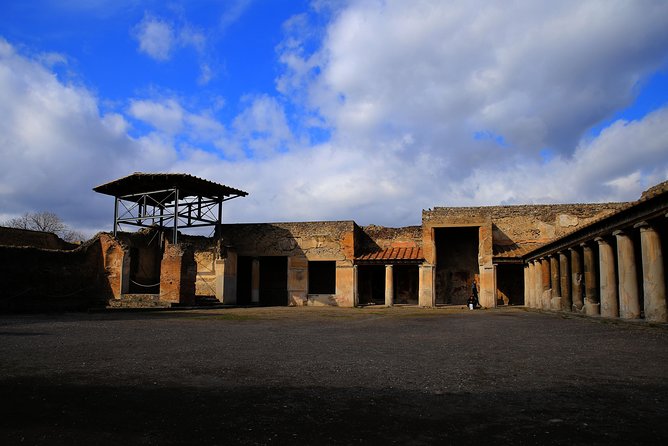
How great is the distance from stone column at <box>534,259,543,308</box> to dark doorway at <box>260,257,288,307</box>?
13931mm

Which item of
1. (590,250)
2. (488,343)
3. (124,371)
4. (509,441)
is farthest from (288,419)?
(590,250)

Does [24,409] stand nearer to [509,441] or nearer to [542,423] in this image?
[509,441]

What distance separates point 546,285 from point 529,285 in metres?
3.31

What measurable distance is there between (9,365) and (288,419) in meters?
4.11

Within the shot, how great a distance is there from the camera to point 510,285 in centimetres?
2831

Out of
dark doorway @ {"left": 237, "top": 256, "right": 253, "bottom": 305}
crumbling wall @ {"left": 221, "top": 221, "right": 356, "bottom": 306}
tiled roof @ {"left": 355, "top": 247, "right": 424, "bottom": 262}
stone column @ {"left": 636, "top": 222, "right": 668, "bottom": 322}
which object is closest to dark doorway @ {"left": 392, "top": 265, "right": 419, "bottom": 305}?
tiled roof @ {"left": 355, "top": 247, "right": 424, "bottom": 262}

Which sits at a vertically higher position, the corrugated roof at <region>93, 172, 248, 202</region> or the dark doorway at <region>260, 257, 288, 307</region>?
the corrugated roof at <region>93, 172, 248, 202</region>

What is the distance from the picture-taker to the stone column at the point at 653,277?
11.5 meters

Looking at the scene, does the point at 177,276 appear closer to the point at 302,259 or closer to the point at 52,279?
the point at 52,279

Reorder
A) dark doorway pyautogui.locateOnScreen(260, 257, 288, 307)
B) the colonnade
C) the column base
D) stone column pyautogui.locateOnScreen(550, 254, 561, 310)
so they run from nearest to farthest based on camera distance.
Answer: the colonnade < the column base < stone column pyautogui.locateOnScreen(550, 254, 561, 310) < dark doorway pyautogui.locateOnScreen(260, 257, 288, 307)

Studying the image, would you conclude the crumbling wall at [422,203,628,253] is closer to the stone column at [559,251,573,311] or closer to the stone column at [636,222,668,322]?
the stone column at [559,251,573,311]

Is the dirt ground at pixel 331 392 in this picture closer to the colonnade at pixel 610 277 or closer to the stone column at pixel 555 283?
the colonnade at pixel 610 277

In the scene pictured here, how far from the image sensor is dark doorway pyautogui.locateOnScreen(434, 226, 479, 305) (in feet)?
93.2

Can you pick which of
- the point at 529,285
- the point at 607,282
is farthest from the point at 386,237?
the point at 607,282
